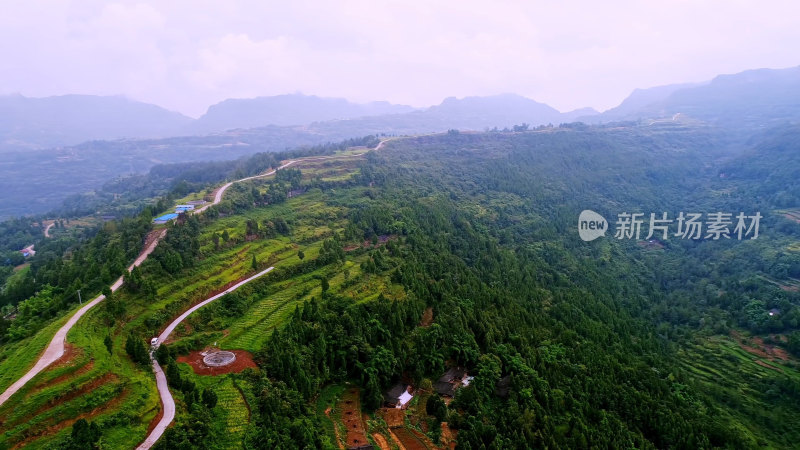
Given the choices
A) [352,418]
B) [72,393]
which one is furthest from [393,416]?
[72,393]

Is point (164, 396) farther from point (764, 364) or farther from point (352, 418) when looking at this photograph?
point (764, 364)

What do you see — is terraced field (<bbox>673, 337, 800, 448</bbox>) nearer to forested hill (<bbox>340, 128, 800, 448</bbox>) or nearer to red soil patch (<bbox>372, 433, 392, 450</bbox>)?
forested hill (<bbox>340, 128, 800, 448</bbox>)

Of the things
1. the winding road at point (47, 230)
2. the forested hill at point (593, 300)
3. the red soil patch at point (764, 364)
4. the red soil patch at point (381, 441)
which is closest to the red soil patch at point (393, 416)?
the red soil patch at point (381, 441)

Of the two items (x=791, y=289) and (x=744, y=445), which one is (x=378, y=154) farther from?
(x=744, y=445)

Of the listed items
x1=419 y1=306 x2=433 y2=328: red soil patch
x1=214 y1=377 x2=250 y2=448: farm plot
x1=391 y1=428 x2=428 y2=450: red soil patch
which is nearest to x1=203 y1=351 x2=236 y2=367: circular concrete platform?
x1=214 y1=377 x2=250 y2=448: farm plot

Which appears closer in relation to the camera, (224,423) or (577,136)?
(224,423)

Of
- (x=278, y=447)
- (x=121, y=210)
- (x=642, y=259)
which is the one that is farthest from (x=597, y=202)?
(x=121, y=210)
